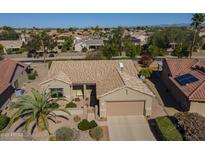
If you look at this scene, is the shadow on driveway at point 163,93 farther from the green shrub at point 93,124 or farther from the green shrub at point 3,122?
the green shrub at point 3,122

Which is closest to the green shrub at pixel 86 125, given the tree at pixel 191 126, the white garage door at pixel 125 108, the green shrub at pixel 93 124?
the green shrub at pixel 93 124

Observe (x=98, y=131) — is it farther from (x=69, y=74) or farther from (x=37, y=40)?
(x=37, y=40)

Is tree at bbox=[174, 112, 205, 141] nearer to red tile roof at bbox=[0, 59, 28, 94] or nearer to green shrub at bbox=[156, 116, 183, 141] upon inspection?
green shrub at bbox=[156, 116, 183, 141]

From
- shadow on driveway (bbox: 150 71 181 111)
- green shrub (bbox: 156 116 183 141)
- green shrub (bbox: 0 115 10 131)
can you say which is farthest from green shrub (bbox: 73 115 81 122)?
shadow on driveway (bbox: 150 71 181 111)

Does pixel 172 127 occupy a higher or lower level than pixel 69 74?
lower
